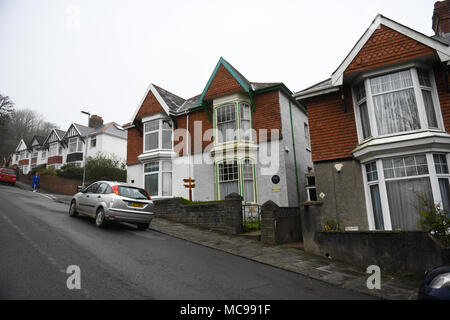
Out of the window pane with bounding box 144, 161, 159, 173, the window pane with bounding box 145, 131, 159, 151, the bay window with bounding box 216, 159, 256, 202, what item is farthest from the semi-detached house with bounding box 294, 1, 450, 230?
the window pane with bounding box 145, 131, 159, 151

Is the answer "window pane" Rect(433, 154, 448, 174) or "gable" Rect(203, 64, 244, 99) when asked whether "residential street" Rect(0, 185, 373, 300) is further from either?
"gable" Rect(203, 64, 244, 99)

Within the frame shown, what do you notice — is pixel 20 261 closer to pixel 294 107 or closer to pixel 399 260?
pixel 399 260

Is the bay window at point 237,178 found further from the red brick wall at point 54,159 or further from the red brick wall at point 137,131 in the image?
the red brick wall at point 54,159

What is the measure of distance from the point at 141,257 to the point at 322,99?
9034mm

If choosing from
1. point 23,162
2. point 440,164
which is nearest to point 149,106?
point 440,164

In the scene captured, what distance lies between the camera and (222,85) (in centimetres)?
1598

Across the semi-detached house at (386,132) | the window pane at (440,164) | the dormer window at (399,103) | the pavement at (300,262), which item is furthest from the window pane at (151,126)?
the window pane at (440,164)

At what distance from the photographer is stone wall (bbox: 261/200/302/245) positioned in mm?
10148

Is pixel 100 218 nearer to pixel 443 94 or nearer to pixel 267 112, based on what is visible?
pixel 267 112

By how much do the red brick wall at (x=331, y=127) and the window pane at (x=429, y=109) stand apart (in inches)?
89.0

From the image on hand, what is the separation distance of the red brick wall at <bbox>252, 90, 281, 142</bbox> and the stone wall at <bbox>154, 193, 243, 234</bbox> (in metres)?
Answer: 4.78

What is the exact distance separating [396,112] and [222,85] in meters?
9.19

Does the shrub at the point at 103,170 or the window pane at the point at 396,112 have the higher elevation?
the shrub at the point at 103,170

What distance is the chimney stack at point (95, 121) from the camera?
41219 mm
